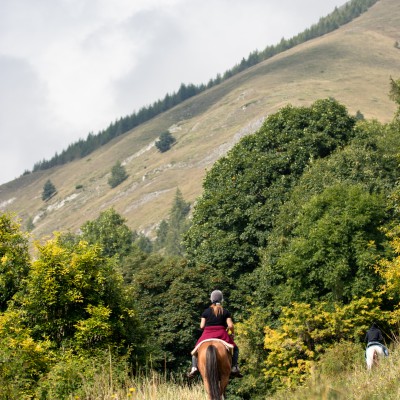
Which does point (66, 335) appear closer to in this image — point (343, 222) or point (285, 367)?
point (285, 367)

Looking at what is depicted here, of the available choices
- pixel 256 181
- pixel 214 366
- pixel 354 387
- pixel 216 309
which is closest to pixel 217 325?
pixel 216 309

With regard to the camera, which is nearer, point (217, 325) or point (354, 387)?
point (354, 387)

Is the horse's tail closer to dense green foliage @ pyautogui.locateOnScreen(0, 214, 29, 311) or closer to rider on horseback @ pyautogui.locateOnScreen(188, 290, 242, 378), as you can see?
rider on horseback @ pyautogui.locateOnScreen(188, 290, 242, 378)

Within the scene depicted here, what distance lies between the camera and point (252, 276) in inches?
1639

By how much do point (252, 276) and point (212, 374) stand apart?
99.0ft

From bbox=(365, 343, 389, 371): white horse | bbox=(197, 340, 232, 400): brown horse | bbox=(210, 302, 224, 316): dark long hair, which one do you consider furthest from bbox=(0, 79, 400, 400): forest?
bbox=(365, 343, 389, 371): white horse

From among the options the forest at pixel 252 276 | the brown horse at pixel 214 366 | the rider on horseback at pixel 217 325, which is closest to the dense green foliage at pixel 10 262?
the forest at pixel 252 276

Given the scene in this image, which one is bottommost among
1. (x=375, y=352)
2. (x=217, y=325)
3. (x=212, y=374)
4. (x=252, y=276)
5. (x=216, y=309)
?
(x=252, y=276)

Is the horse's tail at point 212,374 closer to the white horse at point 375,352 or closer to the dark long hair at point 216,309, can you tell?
the dark long hair at point 216,309

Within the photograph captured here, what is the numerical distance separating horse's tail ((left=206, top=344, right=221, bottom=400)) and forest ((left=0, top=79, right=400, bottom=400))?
2.68 metres

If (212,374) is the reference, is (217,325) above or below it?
above

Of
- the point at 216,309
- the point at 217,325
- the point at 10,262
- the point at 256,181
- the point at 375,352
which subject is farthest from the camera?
the point at 256,181

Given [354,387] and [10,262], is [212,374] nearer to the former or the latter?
[354,387]

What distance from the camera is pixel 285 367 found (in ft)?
106
